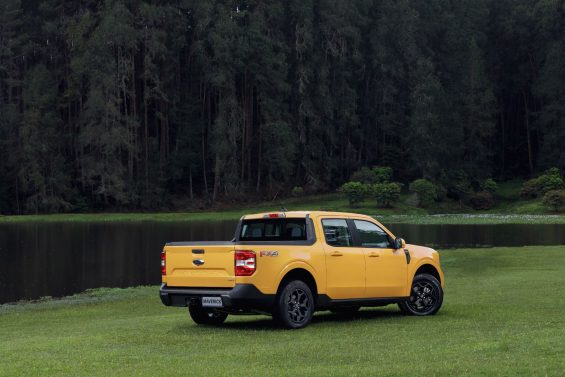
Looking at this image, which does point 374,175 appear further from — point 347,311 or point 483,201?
point 347,311

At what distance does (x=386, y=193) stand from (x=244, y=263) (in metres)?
69.6

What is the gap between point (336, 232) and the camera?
56.8ft

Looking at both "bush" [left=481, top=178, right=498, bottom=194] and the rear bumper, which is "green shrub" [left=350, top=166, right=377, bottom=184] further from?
the rear bumper

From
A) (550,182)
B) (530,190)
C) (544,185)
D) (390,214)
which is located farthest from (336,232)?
(530,190)

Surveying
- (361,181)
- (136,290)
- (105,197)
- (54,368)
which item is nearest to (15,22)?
(105,197)

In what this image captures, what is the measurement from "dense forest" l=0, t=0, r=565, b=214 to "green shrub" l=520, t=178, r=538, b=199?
7.05m

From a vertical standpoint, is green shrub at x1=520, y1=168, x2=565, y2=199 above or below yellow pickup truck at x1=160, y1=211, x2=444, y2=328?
above

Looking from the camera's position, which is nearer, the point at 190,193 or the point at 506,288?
the point at 506,288

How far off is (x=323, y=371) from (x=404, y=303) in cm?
728

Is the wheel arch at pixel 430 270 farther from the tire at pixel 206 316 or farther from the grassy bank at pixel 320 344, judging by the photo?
the tire at pixel 206 316

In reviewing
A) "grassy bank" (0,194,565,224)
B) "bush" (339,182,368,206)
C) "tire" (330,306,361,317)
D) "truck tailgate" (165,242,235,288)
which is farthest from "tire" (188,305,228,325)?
"bush" (339,182,368,206)

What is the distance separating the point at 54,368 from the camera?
468 inches

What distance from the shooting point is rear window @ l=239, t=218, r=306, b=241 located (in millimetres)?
16984

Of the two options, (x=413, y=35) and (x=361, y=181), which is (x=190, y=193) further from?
(x=413, y=35)
